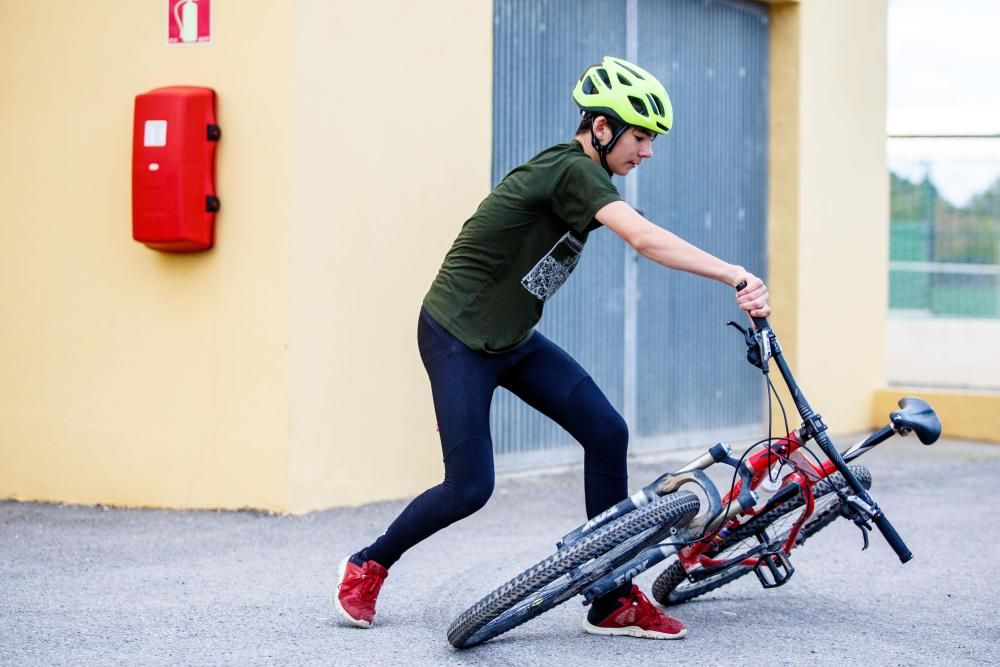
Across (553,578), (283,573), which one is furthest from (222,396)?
(553,578)

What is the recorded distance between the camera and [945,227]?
13.5 m

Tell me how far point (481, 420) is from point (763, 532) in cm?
107

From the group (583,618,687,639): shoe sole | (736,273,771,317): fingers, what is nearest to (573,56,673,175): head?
(736,273,771,317): fingers

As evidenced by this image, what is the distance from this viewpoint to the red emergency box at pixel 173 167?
6559mm

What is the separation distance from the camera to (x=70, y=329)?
23.3 feet

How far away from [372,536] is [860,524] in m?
2.66

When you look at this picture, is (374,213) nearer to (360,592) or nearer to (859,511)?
(360,592)

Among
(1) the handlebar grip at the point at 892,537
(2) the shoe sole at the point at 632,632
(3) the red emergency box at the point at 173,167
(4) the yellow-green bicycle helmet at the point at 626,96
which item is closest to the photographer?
(1) the handlebar grip at the point at 892,537

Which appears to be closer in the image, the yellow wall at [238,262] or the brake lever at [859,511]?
the brake lever at [859,511]

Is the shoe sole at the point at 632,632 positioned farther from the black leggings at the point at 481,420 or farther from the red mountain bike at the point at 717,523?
the black leggings at the point at 481,420

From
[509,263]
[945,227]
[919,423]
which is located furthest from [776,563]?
[945,227]

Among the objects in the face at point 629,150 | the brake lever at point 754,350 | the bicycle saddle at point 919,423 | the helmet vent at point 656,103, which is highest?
the helmet vent at point 656,103

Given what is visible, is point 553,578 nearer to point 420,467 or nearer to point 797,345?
point 420,467

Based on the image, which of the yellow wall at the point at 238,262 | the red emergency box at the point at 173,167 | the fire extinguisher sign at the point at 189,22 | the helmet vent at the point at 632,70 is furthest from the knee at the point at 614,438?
the fire extinguisher sign at the point at 189,22
